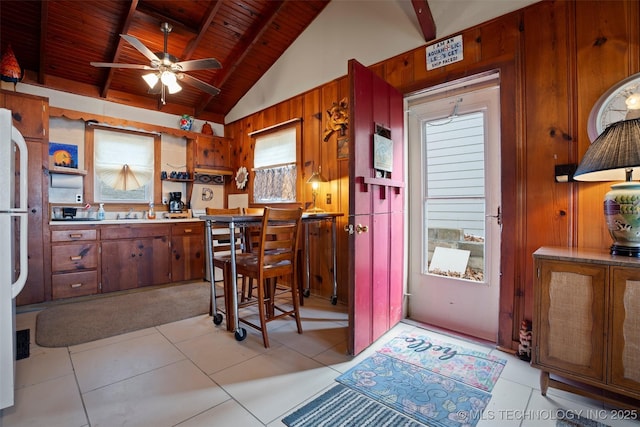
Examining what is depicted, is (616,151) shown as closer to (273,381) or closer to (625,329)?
(625,329)

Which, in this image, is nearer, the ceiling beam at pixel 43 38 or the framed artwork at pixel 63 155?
the ceiling beam at pixel 43 38

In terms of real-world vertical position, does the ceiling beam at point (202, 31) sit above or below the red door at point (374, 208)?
above

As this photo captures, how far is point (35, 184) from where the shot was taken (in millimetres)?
3012

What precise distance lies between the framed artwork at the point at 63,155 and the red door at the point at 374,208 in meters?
3.94

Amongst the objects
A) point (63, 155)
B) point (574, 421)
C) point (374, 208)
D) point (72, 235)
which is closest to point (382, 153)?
point (374, 208)

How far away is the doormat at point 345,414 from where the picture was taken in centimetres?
139

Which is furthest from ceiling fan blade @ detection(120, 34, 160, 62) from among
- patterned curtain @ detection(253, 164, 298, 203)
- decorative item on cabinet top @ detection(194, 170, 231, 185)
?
decorative item on cabinet top @ detection(194, 170, 231, 185)

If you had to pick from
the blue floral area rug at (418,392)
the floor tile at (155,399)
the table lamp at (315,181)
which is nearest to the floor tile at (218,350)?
the floor tile at (155,399)

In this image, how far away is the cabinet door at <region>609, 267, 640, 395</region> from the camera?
4.49 feet

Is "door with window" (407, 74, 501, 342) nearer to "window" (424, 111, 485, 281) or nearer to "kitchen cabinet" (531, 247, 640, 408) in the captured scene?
"window" (424, 111, 485, 281)

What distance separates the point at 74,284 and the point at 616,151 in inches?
189

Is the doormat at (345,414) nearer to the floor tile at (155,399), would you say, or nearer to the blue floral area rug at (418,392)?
the blue floral area rug at (418,392)

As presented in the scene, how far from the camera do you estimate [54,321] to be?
8.78ft

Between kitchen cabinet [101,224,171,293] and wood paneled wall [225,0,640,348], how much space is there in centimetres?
381
